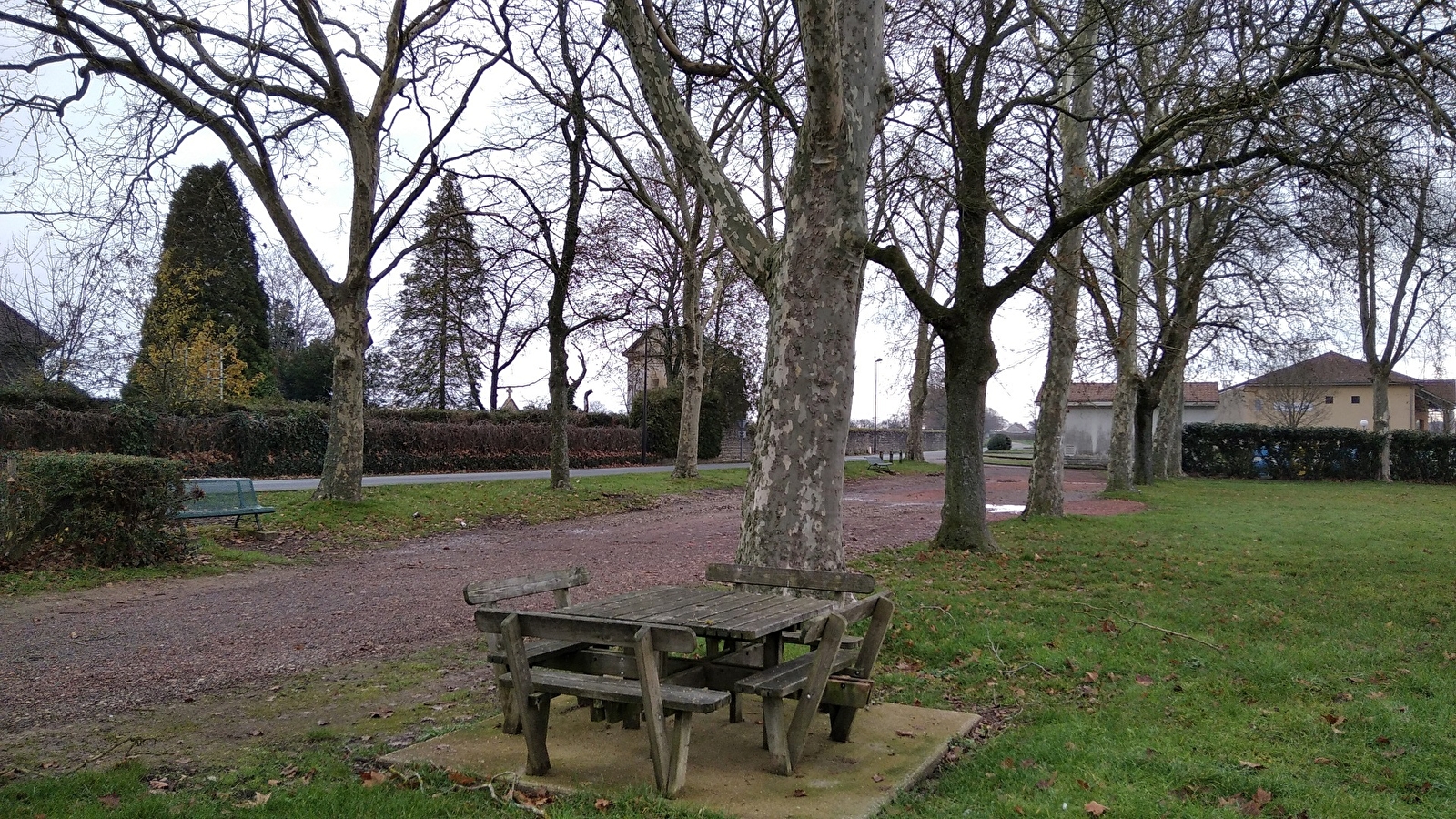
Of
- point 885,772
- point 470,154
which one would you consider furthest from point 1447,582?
point 470,154

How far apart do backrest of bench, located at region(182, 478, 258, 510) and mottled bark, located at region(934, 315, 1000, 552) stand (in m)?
9.85

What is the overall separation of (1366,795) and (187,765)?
18.4ft

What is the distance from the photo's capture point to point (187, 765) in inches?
191

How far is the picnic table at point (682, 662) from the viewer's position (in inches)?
167

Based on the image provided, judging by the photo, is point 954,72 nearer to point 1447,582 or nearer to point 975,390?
point 975,390

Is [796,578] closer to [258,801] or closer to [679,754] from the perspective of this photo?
→ [679,754]

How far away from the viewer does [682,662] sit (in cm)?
536

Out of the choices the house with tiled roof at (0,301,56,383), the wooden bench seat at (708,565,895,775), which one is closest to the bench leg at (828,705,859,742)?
the wooden bench seat at (708,565,895,775)

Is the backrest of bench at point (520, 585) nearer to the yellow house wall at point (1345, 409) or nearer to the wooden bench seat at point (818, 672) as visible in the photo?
the wooden bench seat at point (818, 672)

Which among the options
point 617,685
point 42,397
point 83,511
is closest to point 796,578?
point 617,685

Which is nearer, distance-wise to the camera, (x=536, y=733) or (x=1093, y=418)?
(x=536, y=733)

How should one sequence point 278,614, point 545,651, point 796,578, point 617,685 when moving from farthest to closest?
point 278,614, point 796,578, point 545,651, point 617,685

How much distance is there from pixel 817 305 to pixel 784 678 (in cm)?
348

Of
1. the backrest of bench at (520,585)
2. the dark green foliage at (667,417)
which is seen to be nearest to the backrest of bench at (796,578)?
the backrest of bench at (520,585)
